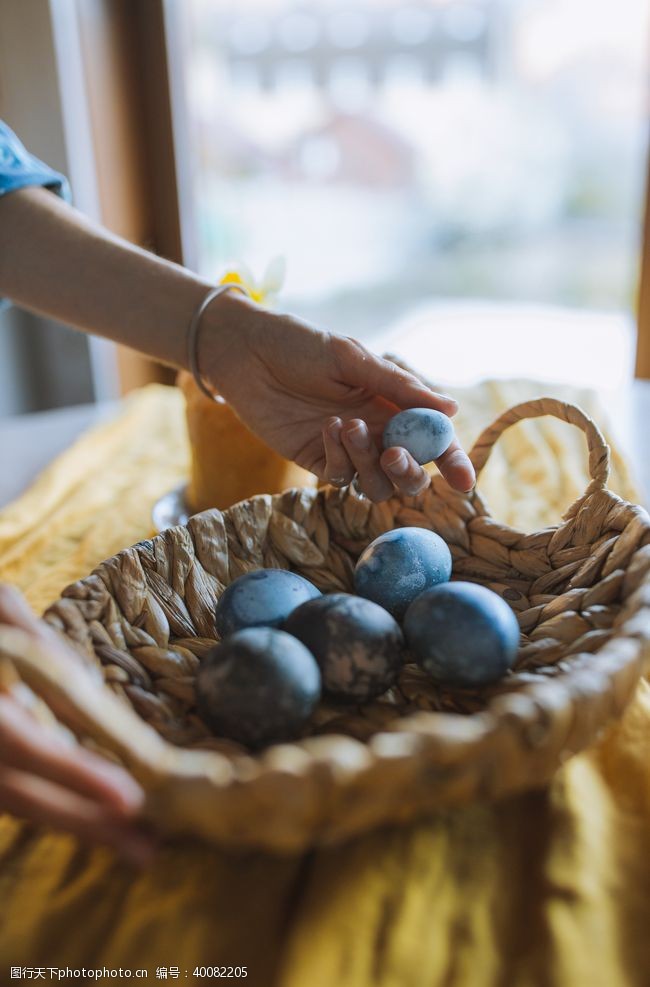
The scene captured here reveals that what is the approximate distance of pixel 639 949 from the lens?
46cm

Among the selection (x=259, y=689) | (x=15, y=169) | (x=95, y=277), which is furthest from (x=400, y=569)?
(x=15, y=169)

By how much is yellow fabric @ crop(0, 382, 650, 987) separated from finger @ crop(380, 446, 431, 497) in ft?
A: 0.88

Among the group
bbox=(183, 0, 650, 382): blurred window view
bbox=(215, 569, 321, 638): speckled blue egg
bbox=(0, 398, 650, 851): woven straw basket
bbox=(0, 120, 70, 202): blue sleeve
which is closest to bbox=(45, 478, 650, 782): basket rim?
bbox=(0, 398, 650, 851): woven straw basket

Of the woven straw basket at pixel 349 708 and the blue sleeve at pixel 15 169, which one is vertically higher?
the blue sleeve at pixel 15 169

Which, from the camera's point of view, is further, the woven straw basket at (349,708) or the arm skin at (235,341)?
the arm skin at (235,341)

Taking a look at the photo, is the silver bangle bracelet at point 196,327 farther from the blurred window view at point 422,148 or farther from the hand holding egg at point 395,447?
the blurred window view at point 422,148

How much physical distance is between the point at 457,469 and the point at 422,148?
16.0 ft

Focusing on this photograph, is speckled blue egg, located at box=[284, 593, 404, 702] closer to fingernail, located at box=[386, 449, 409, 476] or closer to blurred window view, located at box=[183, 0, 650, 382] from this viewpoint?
fingernail, located at box=[386, 449, 409, 476]

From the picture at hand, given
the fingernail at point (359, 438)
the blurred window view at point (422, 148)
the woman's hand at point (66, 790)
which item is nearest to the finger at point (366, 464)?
the fingernail at point (359, 438)

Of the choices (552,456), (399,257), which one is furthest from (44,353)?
(399,257)

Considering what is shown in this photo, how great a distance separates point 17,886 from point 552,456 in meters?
0.99

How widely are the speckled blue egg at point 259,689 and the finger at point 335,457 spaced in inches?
10.6

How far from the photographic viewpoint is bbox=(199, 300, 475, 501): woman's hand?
782mm

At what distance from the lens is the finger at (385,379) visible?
2.66 feet
